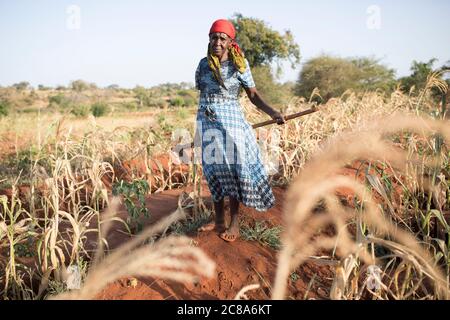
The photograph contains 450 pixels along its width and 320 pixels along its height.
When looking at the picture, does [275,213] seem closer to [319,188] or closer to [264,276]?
[264,276]

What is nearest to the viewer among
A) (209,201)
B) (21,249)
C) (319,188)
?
(319,188)

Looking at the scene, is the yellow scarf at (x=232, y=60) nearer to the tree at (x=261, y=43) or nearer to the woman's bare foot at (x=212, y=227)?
the woman's bare foot at (x=212, y=227)

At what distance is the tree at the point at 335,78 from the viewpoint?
58.2 feet

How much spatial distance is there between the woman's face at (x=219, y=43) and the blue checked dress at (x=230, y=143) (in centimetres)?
9

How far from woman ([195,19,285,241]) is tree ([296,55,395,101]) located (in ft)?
48.9

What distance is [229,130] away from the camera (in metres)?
2.52

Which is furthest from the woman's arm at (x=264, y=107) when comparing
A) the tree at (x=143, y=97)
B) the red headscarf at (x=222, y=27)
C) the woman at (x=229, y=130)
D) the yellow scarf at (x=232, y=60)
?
the tree at (x=143, y=97)

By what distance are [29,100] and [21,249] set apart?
104 feet

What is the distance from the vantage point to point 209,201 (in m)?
3.35

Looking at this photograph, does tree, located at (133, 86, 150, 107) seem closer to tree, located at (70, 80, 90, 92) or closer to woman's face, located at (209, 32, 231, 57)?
tree, located at (70, 80, 90, 92)

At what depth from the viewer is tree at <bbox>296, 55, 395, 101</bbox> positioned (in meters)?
17.8

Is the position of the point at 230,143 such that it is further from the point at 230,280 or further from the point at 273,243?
A: the point at 230,280

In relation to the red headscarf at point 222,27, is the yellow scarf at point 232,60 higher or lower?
lower
